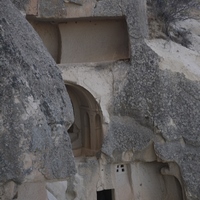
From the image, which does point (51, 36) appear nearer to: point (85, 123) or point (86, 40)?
point (86, 40)

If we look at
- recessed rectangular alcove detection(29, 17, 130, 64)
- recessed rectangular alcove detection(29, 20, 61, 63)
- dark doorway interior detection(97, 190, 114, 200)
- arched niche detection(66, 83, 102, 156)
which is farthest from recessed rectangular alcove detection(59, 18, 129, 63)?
dark doorway interior detection(97, 190, 114, 200)

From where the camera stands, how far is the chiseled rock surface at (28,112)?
298 centimetres

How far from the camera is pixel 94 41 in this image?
753 cm

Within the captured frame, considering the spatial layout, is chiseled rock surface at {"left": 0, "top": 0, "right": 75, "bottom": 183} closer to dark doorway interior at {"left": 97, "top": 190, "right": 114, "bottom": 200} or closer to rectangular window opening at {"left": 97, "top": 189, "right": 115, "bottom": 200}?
rectangular window opening at {"left": 97, "top": 189, "right": 115, "bottom": 200}

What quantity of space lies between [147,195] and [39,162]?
4356 millimetres

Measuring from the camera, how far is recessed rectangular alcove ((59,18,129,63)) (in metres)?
7.38

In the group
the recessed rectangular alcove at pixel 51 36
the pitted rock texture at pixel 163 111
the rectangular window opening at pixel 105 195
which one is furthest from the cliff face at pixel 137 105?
the rectangular window opening at pixel 105 195

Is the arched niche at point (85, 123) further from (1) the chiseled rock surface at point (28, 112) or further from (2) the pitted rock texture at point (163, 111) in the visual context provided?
(1) the chiseled rock surface at point (28, 112)

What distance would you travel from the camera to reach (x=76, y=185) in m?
6.76

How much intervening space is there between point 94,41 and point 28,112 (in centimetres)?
462

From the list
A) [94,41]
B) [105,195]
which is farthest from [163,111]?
[105,195]

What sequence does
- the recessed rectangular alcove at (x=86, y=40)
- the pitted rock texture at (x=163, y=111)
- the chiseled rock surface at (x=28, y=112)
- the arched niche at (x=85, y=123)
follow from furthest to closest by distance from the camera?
the recessed rectangular alcove at (x=86, y=40) → the arched niche at (x=85, y=123) → the pitted rock texture at (x=163, y=111) → the chiseled rock surface at (x=28, y=112)

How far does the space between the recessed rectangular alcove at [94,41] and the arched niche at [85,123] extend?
654mm

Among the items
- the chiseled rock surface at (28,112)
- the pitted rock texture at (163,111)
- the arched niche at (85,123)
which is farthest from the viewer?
the arched niche at (85,123)
